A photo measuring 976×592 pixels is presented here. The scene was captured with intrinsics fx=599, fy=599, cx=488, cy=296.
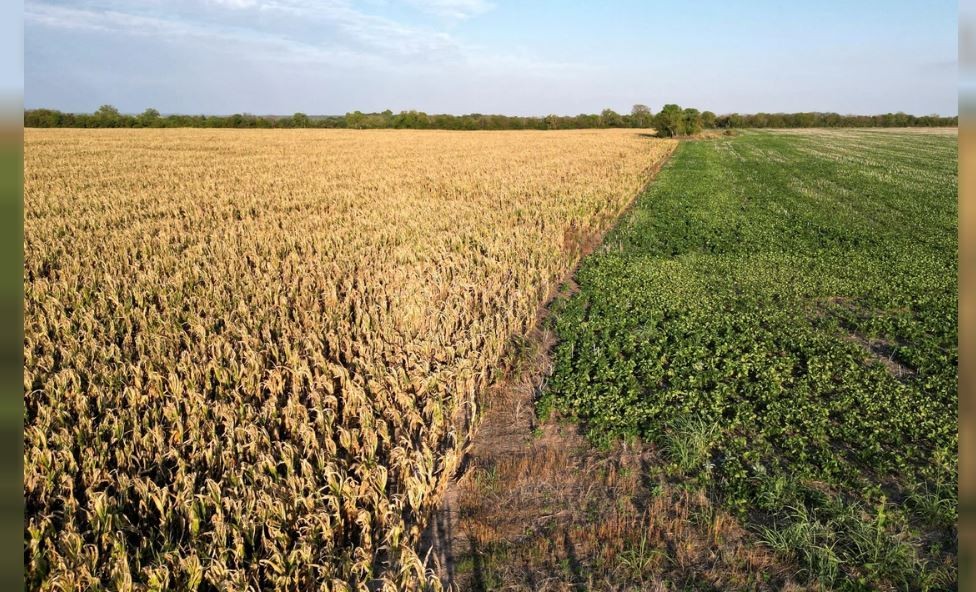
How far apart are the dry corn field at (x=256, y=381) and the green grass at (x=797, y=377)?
1.50m

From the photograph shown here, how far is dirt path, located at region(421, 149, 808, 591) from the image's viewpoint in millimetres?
4762

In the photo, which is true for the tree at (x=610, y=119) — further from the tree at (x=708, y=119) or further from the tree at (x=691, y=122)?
the tree at (x=691, y=122)

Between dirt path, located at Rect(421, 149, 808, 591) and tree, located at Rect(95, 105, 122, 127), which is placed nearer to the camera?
dirt path, located at Rect(421, 149, 808, 591)

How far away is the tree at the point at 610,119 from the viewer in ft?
391

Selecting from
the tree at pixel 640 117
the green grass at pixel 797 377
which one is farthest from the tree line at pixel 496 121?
the green grass at pixel 797 377

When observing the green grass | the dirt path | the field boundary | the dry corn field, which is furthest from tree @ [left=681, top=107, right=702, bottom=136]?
the dirt path

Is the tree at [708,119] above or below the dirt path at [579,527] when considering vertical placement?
above

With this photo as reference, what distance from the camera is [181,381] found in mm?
6469

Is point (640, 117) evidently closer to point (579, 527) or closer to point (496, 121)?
point (496, 121)

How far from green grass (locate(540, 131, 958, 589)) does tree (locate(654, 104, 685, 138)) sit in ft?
199

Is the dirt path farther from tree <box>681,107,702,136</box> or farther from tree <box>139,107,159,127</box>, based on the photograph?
tree <box>139,107,159,127</box>

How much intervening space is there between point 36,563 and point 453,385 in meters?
4.20

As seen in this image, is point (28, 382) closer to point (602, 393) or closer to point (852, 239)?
point (602, 393)

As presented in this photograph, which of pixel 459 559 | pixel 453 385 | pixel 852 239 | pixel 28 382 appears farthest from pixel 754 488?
pixel 852 239
